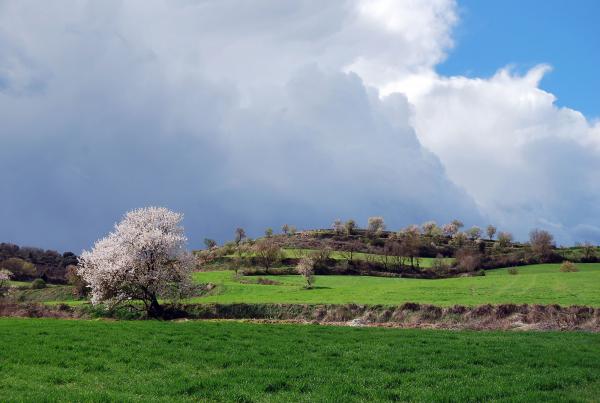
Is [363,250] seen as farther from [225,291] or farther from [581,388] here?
[581,388]

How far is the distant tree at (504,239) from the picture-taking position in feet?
498

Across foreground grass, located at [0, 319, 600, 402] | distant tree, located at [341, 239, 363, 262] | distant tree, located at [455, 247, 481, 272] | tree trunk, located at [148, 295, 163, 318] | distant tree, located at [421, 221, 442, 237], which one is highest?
distant tree, located at [421, 221, 442, 237]

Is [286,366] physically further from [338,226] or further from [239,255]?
[338,226]

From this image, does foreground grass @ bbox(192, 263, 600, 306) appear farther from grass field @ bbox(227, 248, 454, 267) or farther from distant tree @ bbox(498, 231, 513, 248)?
distant tree @ bbox(498, 231, 513, 248)

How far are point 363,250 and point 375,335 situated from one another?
116043 millimetres

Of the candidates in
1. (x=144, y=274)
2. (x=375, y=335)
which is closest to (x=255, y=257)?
(x=144, y=274)

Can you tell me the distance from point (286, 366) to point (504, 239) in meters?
156

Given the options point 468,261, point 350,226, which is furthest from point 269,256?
point 350,226

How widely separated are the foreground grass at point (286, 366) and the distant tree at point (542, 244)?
340 feet

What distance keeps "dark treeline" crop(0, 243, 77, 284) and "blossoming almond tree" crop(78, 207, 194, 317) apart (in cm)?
7598

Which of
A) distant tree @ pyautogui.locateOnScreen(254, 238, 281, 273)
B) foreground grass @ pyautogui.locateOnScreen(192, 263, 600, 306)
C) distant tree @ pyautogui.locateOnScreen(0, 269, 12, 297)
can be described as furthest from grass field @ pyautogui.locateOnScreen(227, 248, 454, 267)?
distant tree @ pyautogui.locateOnScreen(0, 269, 12, 297)

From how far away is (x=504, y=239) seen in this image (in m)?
157

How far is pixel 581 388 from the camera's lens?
14891mm

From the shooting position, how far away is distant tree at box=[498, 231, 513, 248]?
15179cm
